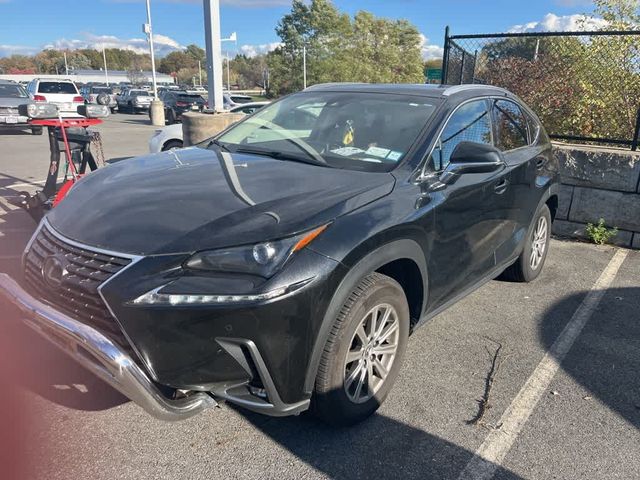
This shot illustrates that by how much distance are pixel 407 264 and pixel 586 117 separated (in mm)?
5838

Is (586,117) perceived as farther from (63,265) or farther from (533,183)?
(63,265)

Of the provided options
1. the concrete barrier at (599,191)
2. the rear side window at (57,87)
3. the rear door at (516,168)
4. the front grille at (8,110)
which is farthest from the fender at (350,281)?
the rear side window at (57,87)

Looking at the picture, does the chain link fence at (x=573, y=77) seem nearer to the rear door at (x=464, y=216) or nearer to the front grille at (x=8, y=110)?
the rear door at (x=464, y=216)

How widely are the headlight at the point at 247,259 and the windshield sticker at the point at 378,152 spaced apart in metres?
1.22

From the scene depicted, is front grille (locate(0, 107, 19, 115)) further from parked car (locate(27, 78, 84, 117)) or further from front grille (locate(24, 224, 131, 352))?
front grille (locate(24, 224, 131, 352))

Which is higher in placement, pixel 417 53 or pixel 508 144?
pixel 417 53

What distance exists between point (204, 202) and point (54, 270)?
0.78 metres

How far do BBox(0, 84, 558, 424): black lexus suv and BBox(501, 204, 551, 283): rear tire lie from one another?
0.91m

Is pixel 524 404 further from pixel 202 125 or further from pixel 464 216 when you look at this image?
pixel 202 125

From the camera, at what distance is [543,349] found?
376cm

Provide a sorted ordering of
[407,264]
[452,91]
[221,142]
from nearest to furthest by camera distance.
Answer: [407,264] < [452,91] < [221,142]

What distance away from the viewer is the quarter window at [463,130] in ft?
10.8

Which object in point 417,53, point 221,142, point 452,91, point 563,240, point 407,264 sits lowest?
point 563,240

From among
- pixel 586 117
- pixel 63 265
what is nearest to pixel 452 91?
pixel 63 265
